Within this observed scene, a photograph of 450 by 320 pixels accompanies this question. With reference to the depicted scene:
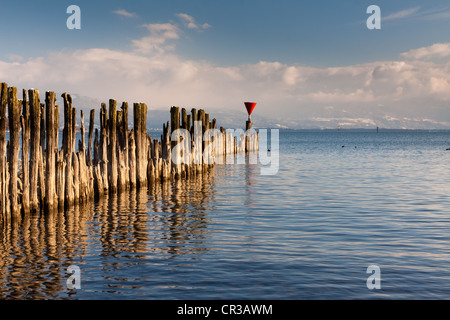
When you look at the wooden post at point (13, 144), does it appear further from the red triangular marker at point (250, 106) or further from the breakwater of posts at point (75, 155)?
the red triangular marker at point (250, 106)

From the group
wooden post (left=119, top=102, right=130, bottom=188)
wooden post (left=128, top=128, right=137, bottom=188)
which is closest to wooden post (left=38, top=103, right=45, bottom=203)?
wooden post (left=119, top=102, right=130, bottom=188)

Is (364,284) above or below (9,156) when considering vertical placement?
below

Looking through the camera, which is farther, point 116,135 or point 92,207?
point 116,135

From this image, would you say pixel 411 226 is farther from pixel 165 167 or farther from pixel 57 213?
pixel 165 167

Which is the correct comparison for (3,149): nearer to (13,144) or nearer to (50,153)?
(13,144)

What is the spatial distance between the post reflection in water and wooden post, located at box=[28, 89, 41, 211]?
0.57 metres

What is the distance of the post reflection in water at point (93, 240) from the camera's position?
28.6 feet

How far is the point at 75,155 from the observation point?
15.1 meters

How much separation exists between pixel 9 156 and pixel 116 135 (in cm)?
603

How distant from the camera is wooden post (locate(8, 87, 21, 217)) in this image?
12.6 m
